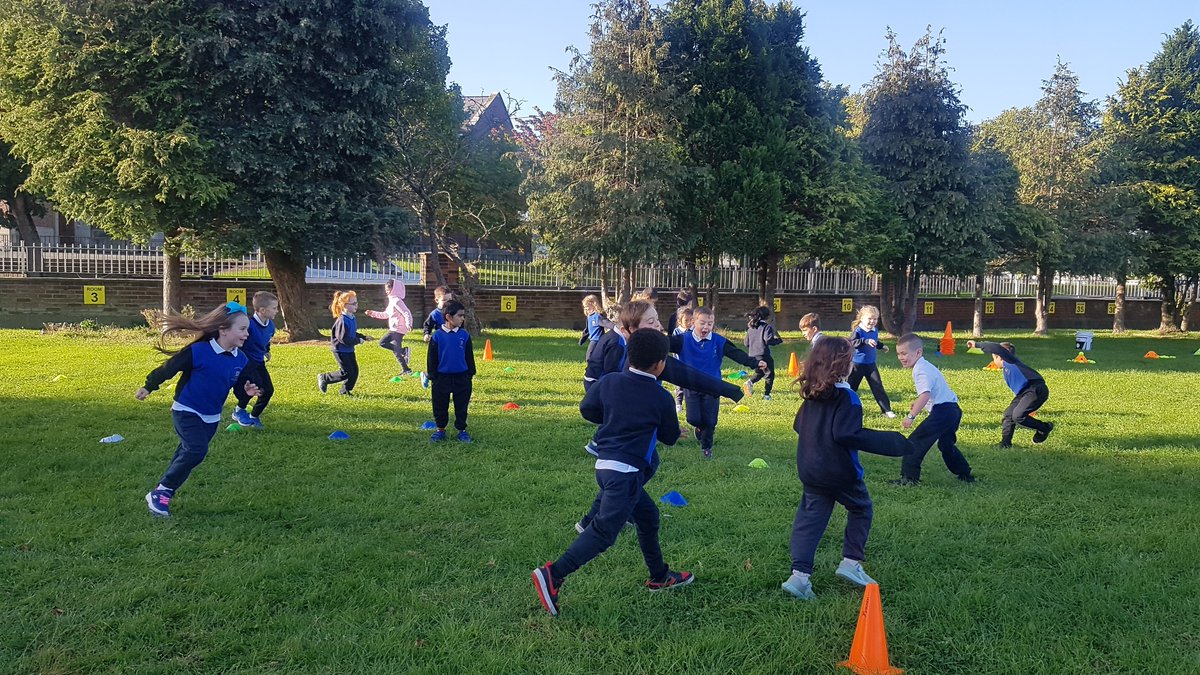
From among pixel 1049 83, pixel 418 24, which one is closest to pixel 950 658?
pixel 418 24

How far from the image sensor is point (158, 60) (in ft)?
52.9

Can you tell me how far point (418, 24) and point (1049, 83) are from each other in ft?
61.7

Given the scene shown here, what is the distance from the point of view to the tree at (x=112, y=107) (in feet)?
51.9

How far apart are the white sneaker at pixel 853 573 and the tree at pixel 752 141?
1637cm

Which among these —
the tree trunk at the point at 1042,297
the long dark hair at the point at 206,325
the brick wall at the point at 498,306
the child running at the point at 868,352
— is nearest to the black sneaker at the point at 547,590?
the long dark hair at the point at 206,325

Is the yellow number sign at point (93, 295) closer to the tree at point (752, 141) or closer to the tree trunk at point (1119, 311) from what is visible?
the tree at point (752, 141)

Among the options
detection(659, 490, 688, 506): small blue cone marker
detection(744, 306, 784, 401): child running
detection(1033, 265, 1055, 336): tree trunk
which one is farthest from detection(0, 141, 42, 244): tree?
detection(1033, 265, 1055, 336): tree trunk

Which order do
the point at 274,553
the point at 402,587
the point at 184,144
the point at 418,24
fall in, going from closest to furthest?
the point at 402,587 < the point at 274,553 < the point at 184,144 < the point at 418,24

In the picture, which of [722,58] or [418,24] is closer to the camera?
[418,24]

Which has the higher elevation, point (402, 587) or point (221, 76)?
point (221, 76)

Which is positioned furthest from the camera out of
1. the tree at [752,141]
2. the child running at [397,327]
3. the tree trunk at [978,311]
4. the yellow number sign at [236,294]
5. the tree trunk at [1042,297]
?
the tree trunk at [1042,297]

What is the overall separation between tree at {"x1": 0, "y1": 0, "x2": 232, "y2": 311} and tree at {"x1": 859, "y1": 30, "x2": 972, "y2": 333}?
17.4 m

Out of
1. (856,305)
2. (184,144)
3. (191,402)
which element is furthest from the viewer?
(856,305)

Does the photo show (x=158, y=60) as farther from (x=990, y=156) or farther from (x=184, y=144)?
(x=990, y=156)
